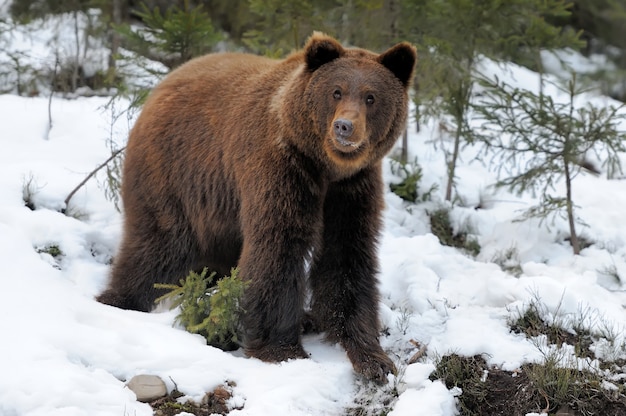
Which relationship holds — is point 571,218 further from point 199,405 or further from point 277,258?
point 199,405

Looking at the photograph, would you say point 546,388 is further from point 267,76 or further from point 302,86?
point 267,76

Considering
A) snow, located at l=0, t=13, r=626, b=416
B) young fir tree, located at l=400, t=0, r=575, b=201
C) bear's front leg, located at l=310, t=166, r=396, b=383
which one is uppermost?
young fir tree, located at l=400, t=0, r=575, b=201

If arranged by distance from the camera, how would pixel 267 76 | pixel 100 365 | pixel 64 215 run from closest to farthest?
1. pixel 100 365
2. pixel 267 76
3. pixel 64 215

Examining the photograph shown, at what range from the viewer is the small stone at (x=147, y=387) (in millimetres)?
4398

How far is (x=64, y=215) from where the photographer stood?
680cm

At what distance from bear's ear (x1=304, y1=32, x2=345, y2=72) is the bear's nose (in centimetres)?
67

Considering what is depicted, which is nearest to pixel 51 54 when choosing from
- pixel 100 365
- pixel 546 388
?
pixel 100 365

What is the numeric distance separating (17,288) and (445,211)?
17.2ft

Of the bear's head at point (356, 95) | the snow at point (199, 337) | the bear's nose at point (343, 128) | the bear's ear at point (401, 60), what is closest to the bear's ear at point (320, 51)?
the bear's head at point (356, 95)

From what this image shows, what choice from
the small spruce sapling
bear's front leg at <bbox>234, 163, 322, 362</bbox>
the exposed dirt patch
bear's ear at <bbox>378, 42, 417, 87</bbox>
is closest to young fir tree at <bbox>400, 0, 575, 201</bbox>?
→ bear's ear at <bbox>378, 42, 417, 87</bbox>

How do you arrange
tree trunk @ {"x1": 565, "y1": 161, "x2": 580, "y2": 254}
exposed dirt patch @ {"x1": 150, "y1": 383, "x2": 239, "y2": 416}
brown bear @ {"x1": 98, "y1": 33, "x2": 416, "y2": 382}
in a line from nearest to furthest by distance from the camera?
exposed dirt patch @ {"x1": 150, "y1": 383, "x2": 239, "y2": 416}, brown bear @ {"x1": 98, "y1": 33, "x2": 416, "y2": 382}, tree trunk @ {"x1": 565, "y1": 161, "x2": 580, "y2": 254}

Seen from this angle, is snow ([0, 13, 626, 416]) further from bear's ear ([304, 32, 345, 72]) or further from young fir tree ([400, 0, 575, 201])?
bear's ear ([304, 32, 345, 72])

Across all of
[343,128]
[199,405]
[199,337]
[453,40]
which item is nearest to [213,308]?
[199,337]

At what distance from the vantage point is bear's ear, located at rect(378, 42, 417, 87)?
529 centimetres
